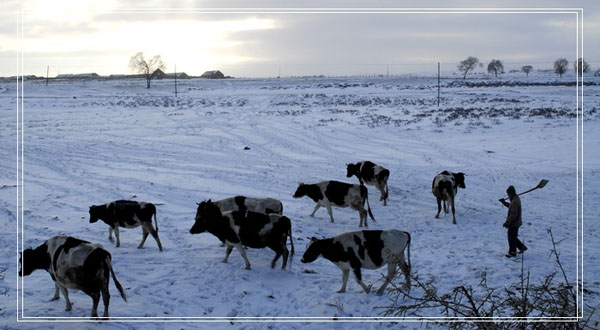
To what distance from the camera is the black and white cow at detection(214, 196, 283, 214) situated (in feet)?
39.5

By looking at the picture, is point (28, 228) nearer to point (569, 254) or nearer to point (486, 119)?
point (569, 254)

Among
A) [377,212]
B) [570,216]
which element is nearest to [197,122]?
[377,212]

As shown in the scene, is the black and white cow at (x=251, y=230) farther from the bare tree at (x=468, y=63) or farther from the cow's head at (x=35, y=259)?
the bare tree at (x=468, y=63)

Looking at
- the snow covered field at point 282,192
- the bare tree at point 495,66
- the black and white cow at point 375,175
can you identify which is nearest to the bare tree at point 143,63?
the snow covered field at point 282,192

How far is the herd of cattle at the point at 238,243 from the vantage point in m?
7.63

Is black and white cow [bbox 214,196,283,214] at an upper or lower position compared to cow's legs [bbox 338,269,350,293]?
upper

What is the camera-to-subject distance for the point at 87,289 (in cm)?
756

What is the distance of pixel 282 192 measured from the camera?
54.6 feet

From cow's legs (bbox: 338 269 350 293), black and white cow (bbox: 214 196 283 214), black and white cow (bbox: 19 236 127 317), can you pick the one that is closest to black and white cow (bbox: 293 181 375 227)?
black and white cow (bbox: 214 196 283 214)

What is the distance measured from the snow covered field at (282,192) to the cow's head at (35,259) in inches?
21.5

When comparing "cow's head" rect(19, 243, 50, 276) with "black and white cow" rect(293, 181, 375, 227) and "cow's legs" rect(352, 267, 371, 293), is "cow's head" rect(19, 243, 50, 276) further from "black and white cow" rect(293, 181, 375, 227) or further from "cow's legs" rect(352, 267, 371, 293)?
"black and white cow" rect(293, 181, 375, 227)

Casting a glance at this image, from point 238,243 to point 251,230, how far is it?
0.39 m

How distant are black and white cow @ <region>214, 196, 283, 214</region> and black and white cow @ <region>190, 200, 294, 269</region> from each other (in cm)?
162

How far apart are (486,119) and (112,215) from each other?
27.8 metres
